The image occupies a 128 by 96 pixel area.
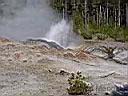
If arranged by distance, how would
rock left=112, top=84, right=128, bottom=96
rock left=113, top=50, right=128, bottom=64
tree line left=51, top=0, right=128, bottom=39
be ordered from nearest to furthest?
rock left=112, top=84, right=128, bottom=96
rock left=113, top=50, right=128, bottom=64
tree line left=51, top=0, right=128, bottom=39

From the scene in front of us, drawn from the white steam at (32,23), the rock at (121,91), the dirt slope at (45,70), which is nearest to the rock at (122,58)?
the dirt slope at (45,70)

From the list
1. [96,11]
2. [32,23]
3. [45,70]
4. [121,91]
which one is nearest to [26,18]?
[32,23]

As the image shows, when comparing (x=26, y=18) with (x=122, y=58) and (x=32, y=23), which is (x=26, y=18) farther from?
(x=122, y=58)

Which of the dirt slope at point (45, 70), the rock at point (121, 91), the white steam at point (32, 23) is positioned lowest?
the white steam at point (32, 23)

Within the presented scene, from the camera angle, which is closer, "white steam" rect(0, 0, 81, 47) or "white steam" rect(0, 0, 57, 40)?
"white steam" rect(0, 0, 81, 47)

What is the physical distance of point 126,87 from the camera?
33.4 feet

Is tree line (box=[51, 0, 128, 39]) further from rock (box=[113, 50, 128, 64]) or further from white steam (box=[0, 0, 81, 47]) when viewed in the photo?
rock (box=[113, 50, 128, 64])

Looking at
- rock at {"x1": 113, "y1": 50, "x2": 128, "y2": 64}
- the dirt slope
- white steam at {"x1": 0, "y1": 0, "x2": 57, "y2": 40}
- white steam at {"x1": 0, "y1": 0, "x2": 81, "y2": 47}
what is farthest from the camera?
white steam at {"x1": 0, "y1": 0, "x2": 57, "y2": 40}

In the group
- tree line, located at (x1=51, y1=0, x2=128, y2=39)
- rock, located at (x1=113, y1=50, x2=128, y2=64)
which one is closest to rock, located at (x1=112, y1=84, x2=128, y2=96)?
rock, located at (x1=113, y1=50, x2=128, y2=64)

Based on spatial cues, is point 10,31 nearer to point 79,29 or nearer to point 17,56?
point 79,29

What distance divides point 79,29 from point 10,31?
5290 mm

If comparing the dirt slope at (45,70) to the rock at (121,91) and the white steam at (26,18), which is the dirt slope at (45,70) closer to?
the rock at (121,91)

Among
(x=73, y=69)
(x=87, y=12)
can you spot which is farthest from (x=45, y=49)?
(x=87, y=12)

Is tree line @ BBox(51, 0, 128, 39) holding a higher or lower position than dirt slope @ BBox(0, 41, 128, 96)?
lower
